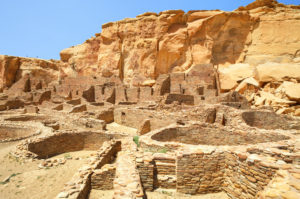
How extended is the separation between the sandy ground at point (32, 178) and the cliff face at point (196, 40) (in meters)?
21.3

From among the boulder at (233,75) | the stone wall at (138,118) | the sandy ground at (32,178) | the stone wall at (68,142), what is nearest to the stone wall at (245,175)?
the sandy ground at (32,178)

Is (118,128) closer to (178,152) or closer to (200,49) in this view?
(178,152)

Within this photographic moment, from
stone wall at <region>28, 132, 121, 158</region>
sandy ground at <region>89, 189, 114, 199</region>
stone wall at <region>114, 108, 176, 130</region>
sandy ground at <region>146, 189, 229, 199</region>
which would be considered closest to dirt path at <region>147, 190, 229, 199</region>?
sandy ground at <region>146, 189, 229, 199</region>

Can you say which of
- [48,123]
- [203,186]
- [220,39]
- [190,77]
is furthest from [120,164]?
[220,39]

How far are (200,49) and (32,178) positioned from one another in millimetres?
25925

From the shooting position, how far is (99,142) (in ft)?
27.9

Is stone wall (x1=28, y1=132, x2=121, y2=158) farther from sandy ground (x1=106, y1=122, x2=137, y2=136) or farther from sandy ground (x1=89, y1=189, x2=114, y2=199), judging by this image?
sandy ground (x1=89, y1=189, x2=114, y2=199)

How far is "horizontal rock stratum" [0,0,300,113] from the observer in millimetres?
19891

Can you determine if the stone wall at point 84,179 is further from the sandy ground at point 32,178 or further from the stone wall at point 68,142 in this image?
the stone wall at point 68,142

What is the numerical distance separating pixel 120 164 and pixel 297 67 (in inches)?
792

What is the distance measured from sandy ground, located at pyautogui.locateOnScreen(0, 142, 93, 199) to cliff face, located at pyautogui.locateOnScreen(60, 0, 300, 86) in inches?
838

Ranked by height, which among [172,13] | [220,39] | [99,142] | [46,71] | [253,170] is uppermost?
[172,13]

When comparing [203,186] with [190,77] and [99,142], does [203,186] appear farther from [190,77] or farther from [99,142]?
[190,77]

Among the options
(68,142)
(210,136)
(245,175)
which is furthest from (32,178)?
(210,136)
